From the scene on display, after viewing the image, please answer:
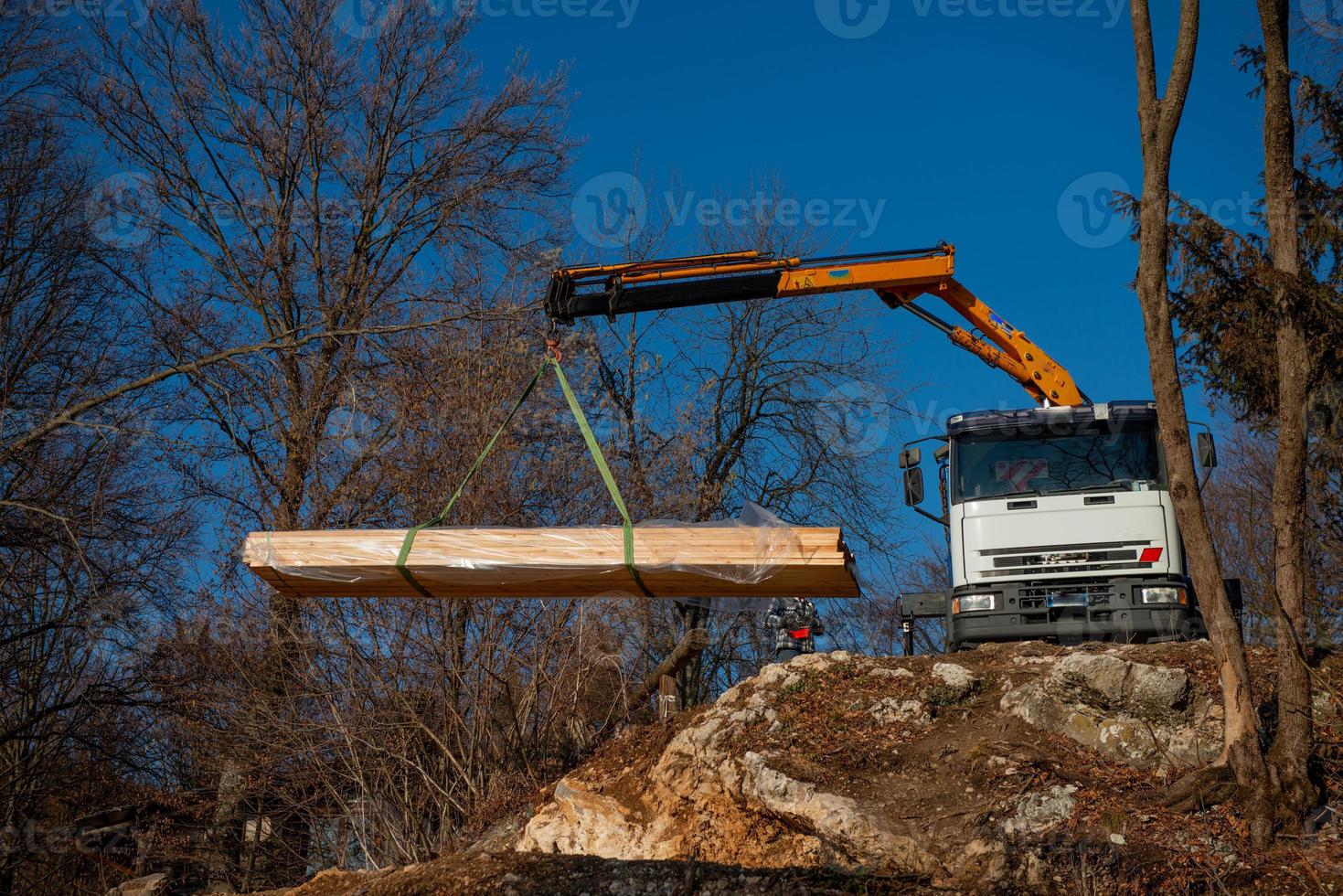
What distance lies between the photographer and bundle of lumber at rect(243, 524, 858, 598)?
6.00m

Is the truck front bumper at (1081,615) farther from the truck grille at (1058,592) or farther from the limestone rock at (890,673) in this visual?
the limestone rock at (890,673)

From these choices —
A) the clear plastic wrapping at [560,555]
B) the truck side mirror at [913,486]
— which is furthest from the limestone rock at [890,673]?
the clear plastic wrapping at [560,555]

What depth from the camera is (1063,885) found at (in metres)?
6.94

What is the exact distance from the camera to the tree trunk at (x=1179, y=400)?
7.18m

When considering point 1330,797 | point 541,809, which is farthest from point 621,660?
point 1330,797

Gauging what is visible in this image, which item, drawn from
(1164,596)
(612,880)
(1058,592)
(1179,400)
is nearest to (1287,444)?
(1179,400)

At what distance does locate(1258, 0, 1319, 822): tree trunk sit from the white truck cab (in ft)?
11.8

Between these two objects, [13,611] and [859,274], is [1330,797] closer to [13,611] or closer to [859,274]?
[859,274]

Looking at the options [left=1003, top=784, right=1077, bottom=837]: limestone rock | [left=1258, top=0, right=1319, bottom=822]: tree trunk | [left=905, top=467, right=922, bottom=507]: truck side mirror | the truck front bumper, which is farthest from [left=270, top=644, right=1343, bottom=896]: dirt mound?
[left=905, top=467, right=922, bottom=507]: truck side mirror

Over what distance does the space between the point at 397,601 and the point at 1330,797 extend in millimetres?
7467

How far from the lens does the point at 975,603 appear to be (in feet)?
39.2

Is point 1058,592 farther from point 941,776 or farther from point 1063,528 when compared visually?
point 941,776

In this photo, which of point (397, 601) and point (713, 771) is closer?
point (713, 771)

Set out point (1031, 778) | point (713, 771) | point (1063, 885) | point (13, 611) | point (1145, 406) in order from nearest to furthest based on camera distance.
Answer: point (1063, 885), point (1031, 778), point (713, 771), point (1145, 406), point (13, 611)
